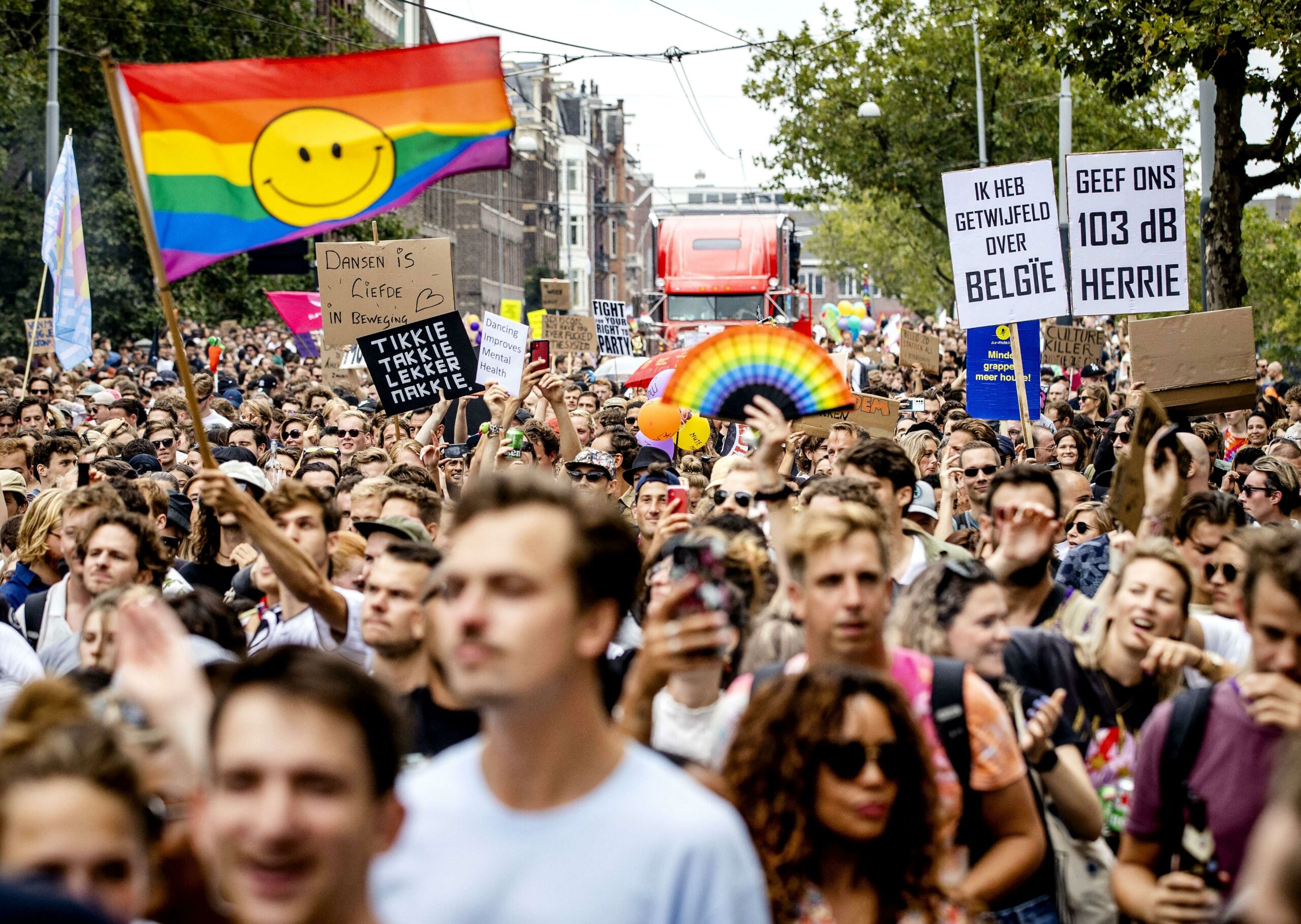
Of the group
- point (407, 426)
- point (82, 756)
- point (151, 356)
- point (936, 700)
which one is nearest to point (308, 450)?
point (407, 426)

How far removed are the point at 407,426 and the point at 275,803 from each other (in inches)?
441

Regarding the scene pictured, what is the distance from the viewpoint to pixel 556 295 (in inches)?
1015

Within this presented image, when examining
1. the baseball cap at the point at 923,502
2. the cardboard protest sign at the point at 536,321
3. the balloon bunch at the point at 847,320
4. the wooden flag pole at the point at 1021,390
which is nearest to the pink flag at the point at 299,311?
the cardboard protest sign at the point at 536,321

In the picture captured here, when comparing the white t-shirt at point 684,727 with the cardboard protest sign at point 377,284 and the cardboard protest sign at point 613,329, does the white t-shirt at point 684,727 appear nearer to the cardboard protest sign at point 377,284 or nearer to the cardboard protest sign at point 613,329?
the cardboard protest sign at point 377,284

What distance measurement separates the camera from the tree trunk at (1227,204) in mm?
14422

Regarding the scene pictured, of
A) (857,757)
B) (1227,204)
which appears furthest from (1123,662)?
(1227,204)

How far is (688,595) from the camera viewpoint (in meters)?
3.01

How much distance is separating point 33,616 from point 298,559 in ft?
5.38

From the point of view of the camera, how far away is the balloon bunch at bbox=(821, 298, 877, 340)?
40062 millimetres

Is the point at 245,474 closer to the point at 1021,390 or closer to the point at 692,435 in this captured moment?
the point at 1021,390

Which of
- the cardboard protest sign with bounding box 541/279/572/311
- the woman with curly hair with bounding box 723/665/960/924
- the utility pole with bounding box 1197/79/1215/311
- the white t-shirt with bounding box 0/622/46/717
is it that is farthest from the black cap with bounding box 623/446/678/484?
the cardboard protest sign with bounding box 541/279/572/311

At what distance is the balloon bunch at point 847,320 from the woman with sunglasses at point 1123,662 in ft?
110

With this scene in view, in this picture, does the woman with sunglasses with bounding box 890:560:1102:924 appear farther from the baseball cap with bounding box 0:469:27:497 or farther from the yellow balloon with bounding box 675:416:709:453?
the yellow balloon with bounding box 675:416:709:453

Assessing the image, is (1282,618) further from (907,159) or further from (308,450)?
(907,159)
